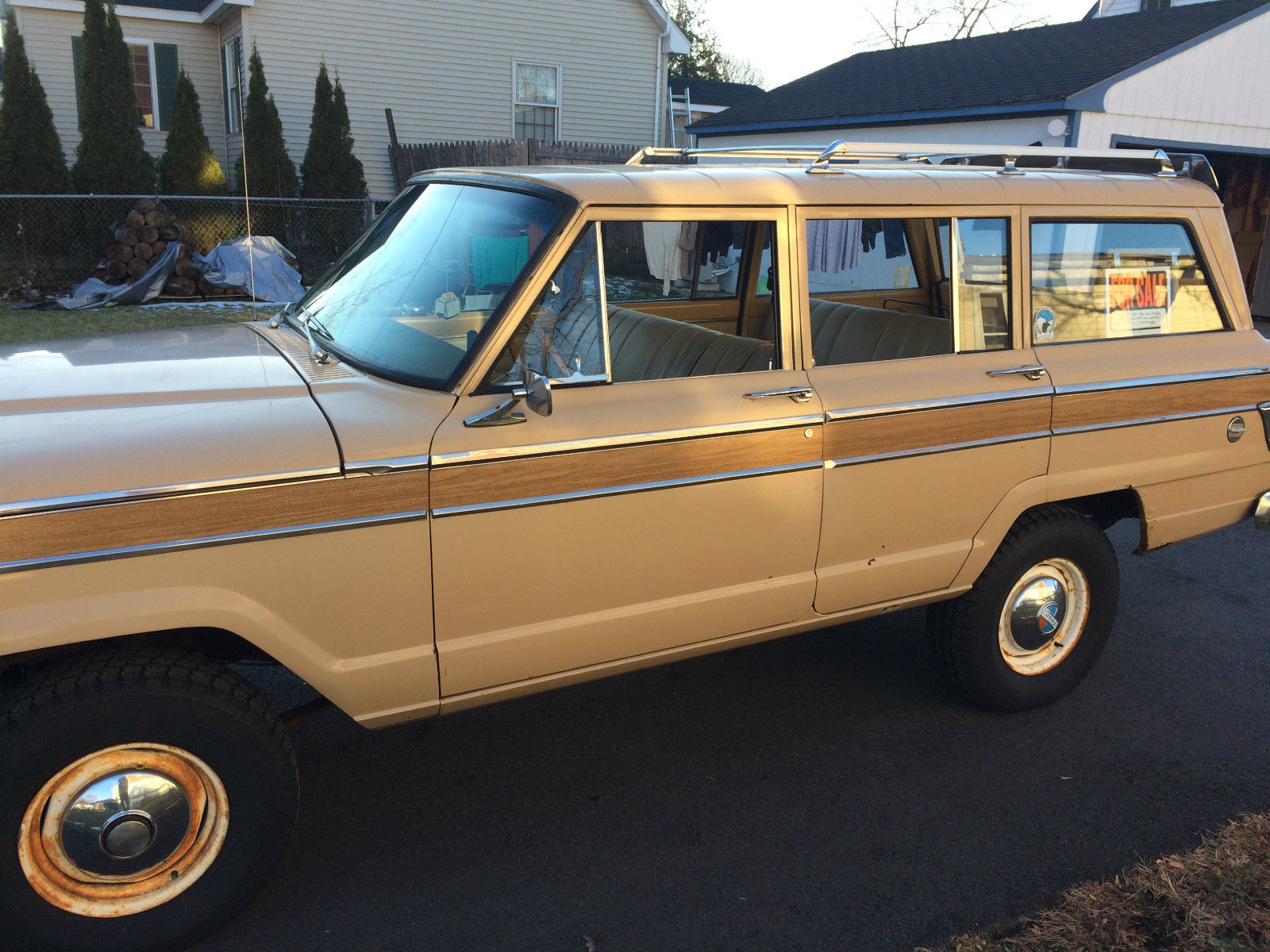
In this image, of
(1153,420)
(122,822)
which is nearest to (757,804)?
(122,822)

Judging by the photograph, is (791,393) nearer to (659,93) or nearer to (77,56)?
(77,56)

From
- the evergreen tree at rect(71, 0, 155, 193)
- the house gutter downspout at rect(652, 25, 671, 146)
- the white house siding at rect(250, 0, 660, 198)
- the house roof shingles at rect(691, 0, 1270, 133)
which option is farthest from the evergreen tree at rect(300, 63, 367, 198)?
the house gutter downspout at rect(652, 25, 671, 146)

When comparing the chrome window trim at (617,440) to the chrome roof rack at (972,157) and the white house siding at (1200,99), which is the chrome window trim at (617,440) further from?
the white house siding at (1200,99)

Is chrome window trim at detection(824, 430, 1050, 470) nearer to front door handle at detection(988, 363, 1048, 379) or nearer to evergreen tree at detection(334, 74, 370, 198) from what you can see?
front door handle at detection(988, 363, 1048, 379)

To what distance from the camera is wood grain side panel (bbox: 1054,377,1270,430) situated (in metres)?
3.96

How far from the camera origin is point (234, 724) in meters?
2.76

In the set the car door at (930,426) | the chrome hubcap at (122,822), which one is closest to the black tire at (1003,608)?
the car door at (930,426)

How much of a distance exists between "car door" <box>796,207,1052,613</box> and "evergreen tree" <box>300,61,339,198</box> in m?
15.6

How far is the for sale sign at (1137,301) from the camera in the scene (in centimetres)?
415

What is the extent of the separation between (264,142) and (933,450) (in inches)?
630

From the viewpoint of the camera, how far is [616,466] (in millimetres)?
3156

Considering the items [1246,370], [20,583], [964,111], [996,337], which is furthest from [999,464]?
[964,111]

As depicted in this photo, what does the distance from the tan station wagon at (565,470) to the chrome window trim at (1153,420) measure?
2 cm

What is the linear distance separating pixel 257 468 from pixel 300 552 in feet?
0.81
